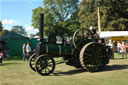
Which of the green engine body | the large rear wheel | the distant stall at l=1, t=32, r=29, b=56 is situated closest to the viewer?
the green engine body

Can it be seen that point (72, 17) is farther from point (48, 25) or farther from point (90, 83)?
point (90, 83)

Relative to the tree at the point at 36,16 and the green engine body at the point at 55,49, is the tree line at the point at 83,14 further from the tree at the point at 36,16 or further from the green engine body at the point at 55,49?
the green engine body at the point at 55,49

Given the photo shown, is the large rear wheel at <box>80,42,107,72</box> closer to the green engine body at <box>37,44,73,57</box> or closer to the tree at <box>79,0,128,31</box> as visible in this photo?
the green engine body at <box>37,44,73,57</box>

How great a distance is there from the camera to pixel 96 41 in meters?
7.91

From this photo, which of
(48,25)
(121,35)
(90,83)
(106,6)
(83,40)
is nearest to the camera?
(90,83)

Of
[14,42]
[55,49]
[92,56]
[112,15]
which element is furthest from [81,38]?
[112,15]

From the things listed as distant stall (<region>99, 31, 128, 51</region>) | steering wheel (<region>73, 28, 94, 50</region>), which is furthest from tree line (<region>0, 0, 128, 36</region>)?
steering wheel (<region>73, 28, 94, 50</region>)

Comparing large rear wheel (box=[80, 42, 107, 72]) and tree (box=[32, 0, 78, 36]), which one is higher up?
tree (box=[32, 0, 78, 36])

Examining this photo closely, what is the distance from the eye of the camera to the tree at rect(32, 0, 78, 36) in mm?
39469

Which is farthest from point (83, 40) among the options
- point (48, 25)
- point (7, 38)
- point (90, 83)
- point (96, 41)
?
point (48, 25)

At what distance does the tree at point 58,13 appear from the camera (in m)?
39.5

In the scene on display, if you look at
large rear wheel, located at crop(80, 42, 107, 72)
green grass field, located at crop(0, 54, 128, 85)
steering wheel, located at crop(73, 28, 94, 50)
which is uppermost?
steering wheel, located at crop(73, 28, 94, 50)

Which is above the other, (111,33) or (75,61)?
(111,33)

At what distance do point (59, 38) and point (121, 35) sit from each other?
47.0 ft
